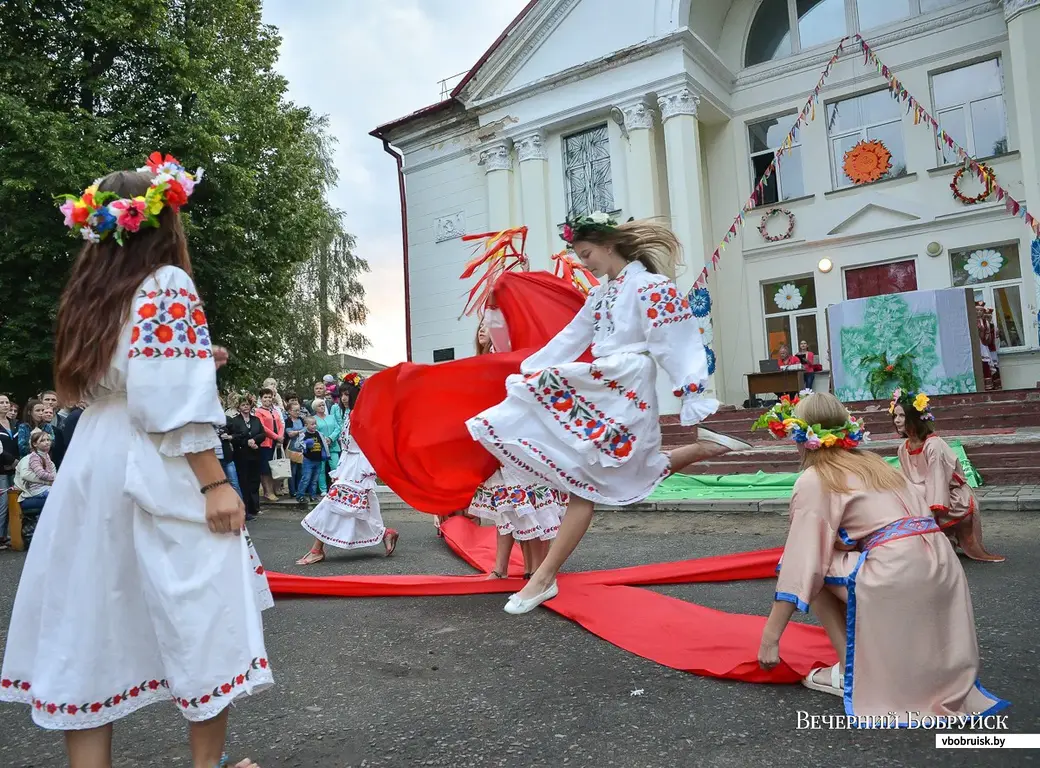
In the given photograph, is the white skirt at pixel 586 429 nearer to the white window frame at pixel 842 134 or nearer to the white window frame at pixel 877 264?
the white window frame at pixel 877 264

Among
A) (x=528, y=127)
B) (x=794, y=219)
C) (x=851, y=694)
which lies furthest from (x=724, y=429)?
(x=851, y=694)

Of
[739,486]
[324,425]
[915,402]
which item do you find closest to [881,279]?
[739,486]

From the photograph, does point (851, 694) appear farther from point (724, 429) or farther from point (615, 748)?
point (724, 429)

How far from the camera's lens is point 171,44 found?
47.3ft

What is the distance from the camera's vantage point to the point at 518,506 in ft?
15.7

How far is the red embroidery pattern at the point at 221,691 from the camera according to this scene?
6.28 ft

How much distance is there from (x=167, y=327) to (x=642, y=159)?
14.9 m

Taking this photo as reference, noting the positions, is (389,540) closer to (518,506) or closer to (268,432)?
(518,506)

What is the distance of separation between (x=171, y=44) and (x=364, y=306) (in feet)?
51.8

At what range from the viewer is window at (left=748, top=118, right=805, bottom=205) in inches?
621

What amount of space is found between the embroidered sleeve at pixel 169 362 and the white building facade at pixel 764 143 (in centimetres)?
1341

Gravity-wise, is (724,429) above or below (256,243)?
below

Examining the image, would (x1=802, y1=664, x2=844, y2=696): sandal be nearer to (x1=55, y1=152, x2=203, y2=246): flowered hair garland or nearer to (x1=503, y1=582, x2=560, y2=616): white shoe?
(x1=503, y1=582, x2=560, y2=616): white shoe

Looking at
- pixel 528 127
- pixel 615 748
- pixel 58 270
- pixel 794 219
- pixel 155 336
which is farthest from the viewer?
pixel 528 127
